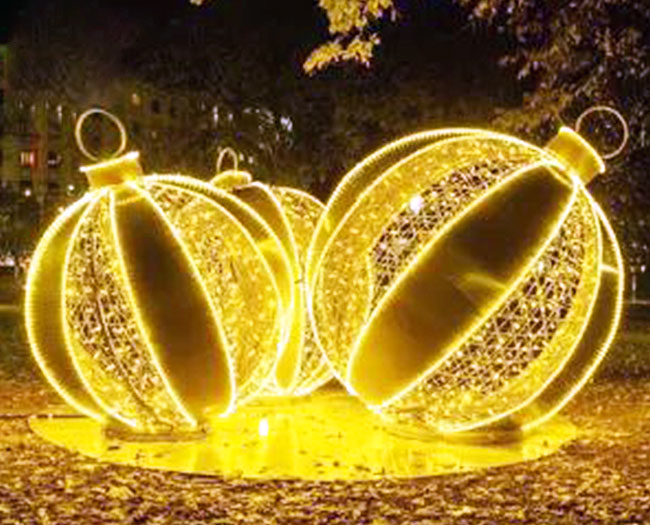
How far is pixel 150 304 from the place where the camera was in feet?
30.2

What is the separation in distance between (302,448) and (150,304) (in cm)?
170

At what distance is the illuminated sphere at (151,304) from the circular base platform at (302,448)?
12.2 inches

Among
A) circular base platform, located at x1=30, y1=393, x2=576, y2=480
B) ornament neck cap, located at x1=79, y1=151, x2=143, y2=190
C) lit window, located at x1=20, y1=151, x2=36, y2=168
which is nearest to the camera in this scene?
circular base platform, located at x1=30, y1=393, x2=576, y2=480

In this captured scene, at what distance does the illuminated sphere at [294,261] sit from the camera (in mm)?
11133

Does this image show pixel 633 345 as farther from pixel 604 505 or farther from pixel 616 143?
pixel 604 505

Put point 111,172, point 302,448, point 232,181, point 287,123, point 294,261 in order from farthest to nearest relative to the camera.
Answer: point 287,123 < point 232,181 < point 294,261 < point 302,448 < point 111,172

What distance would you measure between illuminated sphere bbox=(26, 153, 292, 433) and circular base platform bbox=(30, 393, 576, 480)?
0.31 m

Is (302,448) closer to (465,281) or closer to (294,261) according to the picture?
(465,281)

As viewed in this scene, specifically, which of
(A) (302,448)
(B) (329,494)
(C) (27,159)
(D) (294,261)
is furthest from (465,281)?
(C) (27,159)

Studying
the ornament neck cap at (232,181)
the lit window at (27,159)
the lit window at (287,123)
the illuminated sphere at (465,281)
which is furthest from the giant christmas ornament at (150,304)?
the lit window at (27,159)

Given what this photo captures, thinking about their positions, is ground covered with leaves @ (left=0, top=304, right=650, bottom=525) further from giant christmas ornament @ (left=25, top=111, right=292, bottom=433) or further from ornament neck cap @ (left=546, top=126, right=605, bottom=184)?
ornament neck cap @ (left=546, top=126, right=605, bottom=184)

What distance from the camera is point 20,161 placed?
3118 inches

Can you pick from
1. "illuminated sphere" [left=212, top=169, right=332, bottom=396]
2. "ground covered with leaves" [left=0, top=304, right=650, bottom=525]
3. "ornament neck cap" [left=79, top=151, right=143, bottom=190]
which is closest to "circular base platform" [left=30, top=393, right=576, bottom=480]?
"ground covered with leaves" [left=0, top=304, right=650, bottom=525]

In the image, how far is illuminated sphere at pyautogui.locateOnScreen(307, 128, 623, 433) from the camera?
9.30 meters
